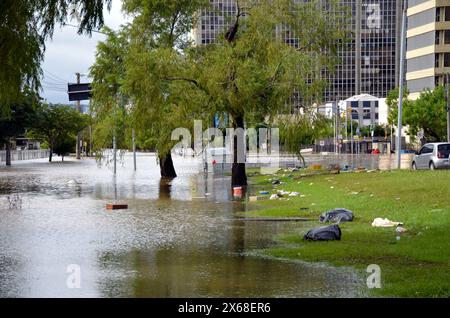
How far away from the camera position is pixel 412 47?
95.1m

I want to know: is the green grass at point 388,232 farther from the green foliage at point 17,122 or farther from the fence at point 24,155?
the fence at point 24,155

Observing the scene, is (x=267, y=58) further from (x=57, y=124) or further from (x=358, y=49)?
(x=358, y=49)

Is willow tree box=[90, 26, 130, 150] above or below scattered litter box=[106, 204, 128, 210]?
above

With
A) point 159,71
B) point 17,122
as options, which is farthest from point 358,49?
point 159,71

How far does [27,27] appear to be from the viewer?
39.3 feet

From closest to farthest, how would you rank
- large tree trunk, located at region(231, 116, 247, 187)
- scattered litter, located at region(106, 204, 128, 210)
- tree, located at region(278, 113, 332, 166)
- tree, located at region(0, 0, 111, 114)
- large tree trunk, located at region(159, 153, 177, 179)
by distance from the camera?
1. tree, located at region(0, 0, 111, 114)
2. scattered litter, located at region(106, 204, 128, 210)
3. large tree trunk, located at region(231, 116, 247, 187)
4. tree, located at region(278, 113, 332, 166)
5. large tree trunk, located at region(159, 153, 177, 179)

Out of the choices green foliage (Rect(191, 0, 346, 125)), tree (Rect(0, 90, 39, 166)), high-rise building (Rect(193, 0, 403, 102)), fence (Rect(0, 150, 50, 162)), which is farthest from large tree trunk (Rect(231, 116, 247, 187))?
high-rise building (Rect(193, 0, 403, 102))

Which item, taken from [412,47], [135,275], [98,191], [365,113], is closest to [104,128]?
[98,191]

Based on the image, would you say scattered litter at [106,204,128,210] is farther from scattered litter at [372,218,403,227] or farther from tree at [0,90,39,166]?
tree at [0,90,39,166]

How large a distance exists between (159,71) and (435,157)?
14.6 metres

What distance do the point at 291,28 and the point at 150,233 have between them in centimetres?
1775

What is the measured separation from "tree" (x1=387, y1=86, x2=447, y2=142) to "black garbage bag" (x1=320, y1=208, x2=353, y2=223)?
62.1 metres

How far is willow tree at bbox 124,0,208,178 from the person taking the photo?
27.8m

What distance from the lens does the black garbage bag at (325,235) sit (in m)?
12.8
